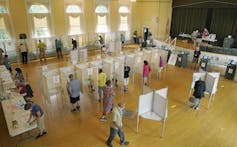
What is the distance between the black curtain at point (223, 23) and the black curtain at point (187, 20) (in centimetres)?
84

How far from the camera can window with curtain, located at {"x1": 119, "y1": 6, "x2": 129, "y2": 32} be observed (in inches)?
630

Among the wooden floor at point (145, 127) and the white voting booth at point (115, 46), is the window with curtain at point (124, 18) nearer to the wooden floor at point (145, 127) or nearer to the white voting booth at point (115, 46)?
the white voting booth at point (115, 46)

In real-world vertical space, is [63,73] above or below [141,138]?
above

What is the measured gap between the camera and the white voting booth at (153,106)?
4.72 m

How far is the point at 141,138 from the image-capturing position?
4.85 metres

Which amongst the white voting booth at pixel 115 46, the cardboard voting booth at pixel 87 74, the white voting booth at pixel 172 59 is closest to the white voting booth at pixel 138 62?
the cardboard voting booth at pixel 87 74

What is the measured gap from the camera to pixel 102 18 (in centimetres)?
1484

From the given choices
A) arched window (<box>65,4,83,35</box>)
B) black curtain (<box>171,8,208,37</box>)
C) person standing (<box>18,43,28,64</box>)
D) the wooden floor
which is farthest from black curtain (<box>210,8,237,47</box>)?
person standing (<box>18,43,28,64</box>)

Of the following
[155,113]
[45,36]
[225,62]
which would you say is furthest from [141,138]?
[45,36]

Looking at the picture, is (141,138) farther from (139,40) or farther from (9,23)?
(139,40)

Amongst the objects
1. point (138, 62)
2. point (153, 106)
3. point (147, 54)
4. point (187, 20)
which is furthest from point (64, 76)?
point (187, 20)

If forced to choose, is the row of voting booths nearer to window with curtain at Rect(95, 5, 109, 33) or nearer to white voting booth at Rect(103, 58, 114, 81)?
white voting booth at Rect(103, 58, 114, 81)

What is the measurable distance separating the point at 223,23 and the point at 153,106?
41.2 ft

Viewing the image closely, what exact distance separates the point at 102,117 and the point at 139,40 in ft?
42.6
